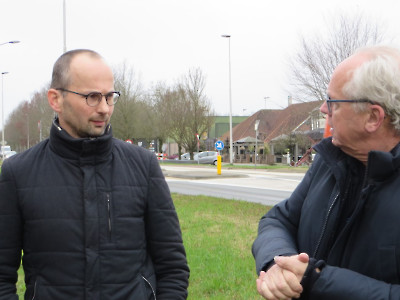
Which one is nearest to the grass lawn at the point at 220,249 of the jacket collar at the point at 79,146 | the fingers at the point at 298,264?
the jacket collar at the point at 79,146

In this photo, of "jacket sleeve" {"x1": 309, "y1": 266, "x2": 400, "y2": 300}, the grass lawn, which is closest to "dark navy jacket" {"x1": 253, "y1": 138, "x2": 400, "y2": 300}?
"jacket sleeve" {"x1": 309, "y1": 266, "x2": 400, "y2": 300}

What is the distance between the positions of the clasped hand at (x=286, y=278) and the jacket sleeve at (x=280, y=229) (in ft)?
0.55

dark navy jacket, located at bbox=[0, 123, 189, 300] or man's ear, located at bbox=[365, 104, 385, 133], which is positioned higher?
man's ear, located at bbox=[365, 104, 385, 133]

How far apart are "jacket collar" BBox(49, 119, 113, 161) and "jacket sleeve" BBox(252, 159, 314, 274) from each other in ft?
2.71

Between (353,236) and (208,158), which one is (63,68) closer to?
(353,236)

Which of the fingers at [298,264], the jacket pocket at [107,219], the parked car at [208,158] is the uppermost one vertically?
the jacket pocket at [107,219]

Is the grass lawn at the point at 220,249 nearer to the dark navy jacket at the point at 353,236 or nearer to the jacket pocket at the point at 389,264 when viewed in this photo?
the dark navy jacket at the point at 353,236

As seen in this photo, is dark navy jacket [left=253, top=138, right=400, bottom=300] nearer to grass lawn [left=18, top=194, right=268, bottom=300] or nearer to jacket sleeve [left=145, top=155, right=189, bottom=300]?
jacket sleeve [left=145, top=155, right=189, bottom=300]

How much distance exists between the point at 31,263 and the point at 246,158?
47.6 meters

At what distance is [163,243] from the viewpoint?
2.31 meters

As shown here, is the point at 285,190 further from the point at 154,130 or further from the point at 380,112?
the point at 154,130

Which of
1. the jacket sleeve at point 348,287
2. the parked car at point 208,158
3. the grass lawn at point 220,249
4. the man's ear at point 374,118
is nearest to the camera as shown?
the jacket sleeve at point 348,287

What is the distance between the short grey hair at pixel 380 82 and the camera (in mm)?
1828

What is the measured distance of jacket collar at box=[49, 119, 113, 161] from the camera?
2.20 m
